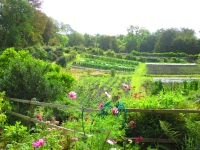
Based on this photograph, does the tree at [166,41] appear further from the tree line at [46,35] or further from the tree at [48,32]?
the tree at [48,32]

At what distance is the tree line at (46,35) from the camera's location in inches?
1026

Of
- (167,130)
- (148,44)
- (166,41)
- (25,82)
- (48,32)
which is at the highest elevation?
A: (48,32)

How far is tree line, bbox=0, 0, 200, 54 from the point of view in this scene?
26.1 metres

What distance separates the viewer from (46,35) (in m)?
38.1

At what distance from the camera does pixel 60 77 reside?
7.16m

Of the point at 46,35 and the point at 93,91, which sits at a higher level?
the point at 46,35

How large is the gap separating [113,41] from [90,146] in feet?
177

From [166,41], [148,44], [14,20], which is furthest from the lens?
[148,44]

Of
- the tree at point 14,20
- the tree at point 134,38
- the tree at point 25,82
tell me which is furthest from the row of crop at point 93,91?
the tree at point 134,38

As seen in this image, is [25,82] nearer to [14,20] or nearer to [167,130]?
[167,130]

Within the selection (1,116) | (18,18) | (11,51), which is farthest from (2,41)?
(1,116)

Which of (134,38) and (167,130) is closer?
(167,130)

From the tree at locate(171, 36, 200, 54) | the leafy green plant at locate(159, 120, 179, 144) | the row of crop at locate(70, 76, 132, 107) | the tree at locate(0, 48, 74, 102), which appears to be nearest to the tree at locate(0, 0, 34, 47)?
the row of crop at locate(70, 76, 132, 107)

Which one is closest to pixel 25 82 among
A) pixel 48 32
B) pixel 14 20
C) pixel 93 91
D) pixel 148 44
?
pixel 93 91
